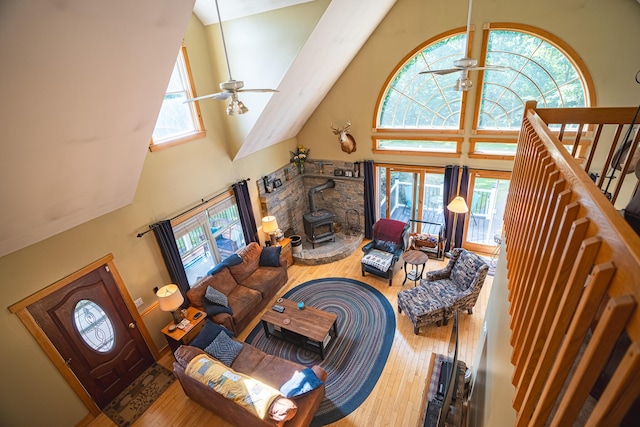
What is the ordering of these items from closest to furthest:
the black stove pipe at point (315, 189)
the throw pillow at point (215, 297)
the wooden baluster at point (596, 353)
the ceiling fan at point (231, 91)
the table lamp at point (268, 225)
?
1. the wooden baluster at point (596, 353)
2. the ceiling fan at point (231, 91)
3. the throw pillow at point (215, 297)
4. the table lamp at point (268, 225)
5. the black stove pipe at point (315, 189)

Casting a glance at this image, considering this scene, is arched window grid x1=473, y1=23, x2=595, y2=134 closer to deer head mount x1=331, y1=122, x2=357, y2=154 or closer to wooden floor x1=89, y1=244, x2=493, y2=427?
deer head mount x1=331, y1=122, x2=357, y2=154

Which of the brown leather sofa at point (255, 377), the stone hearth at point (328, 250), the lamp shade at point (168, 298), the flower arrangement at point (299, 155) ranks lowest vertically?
the stone hearth at point (328, 250)

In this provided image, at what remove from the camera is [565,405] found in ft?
2.62

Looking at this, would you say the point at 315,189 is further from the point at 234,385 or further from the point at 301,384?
the point at 234,385

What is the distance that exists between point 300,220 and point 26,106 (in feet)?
21.2

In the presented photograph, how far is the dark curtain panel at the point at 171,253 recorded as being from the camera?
4.70m

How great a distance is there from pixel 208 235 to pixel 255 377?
2.74 m

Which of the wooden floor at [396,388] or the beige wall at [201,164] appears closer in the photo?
the beige wall at [201,164]

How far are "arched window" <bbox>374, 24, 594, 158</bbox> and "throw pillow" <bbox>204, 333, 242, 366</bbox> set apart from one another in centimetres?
500

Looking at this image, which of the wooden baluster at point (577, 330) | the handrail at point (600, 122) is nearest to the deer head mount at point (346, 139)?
the handrail at point (600, 122)

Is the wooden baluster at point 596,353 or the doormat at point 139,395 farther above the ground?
the wooden baluster at point 596,353

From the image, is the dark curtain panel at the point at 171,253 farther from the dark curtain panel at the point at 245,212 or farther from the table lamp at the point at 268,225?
the table lamp at the point at 268,225

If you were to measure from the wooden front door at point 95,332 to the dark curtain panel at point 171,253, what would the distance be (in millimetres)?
770

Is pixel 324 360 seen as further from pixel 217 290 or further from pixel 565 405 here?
pixel 565 405
